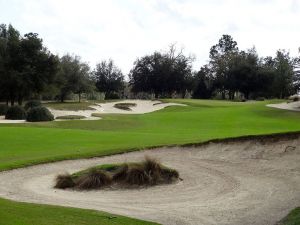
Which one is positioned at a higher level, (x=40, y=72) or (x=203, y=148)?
(x=40, y=72)

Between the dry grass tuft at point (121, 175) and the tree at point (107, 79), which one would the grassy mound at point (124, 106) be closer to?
the tree at point (107, 79)

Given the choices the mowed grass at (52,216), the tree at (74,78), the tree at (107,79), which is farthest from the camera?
the tree at (107,79)

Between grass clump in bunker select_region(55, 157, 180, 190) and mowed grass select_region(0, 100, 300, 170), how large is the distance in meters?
3.30

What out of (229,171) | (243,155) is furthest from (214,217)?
(243,155)

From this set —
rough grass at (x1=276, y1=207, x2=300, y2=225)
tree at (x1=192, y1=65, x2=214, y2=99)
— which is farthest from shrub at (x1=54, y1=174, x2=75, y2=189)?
tree at (x1=192, y1=65, x2=214, y2=99)

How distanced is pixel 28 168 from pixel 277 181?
9455 mm

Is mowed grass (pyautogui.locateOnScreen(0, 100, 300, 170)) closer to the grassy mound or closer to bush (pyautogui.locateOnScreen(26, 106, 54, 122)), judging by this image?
bush (pyautogui.locateOnScreen(26, 106, 54, 122))

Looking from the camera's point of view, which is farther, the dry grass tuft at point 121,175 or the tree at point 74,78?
the tree at point 74,78

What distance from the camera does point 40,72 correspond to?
69.9 m

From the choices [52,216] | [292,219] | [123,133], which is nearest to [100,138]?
[123,133]

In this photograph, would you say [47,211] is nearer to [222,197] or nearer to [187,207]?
[187,207]

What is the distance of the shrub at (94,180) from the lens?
16.5 metres

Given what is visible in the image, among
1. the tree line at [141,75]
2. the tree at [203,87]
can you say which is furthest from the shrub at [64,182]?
the tree at [203,87]

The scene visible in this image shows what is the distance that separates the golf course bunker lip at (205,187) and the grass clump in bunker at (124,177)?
20.2 inches
